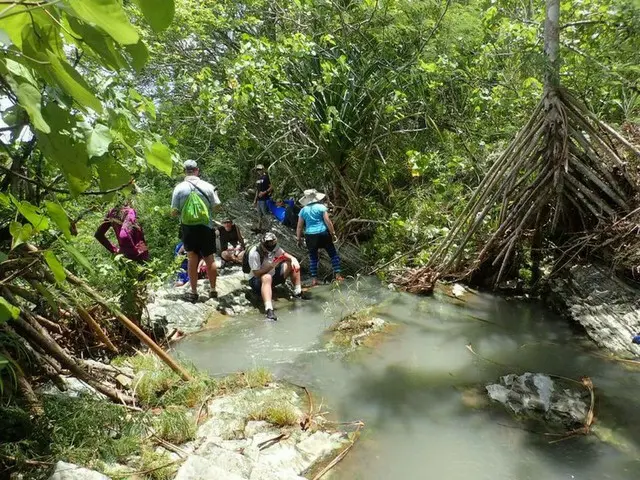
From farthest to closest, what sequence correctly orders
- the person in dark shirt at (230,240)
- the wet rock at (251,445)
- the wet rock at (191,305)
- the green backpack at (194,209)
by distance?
the person in dark shirt at (230,240) → the green backpack at (194,209) → the wet rock at (191,305) → the wet rock at (251,445)

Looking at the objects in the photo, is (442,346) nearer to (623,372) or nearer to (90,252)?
(623,372)

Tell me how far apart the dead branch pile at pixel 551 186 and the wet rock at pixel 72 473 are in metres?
4.47

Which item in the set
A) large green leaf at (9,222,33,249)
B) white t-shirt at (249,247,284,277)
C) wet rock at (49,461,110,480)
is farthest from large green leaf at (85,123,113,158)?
white t-shirt at (249,247,284,277)

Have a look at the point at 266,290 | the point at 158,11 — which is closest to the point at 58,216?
the point at 158,11

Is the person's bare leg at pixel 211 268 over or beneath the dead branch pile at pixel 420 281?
over

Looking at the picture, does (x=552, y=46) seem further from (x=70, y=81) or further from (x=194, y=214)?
(x=70, y=81)

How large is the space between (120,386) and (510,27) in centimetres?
607

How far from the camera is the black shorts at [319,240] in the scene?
6.93m

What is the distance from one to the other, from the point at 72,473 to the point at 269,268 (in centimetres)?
402

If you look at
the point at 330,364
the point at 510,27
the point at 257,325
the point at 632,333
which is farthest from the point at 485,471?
the point at 510,27

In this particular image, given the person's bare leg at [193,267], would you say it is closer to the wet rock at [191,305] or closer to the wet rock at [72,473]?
the wet rock at [191,305]

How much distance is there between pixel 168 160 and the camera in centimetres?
123

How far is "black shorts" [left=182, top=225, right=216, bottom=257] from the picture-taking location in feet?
18.5

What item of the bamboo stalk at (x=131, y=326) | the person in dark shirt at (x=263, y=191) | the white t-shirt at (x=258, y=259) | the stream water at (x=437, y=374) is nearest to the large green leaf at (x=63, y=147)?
the bamboo stalk at (x=131, y=326)
